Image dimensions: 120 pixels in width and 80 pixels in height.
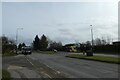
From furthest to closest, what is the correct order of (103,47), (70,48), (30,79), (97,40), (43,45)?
(43,45), (97,40), (70,48), (103,47), (30,79)

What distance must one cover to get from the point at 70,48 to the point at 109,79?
325 feet

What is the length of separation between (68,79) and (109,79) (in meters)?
2.37

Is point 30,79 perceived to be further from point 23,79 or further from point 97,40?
point 97,40

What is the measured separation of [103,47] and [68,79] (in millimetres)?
67408

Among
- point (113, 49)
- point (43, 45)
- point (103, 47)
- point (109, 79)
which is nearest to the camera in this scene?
point (109, 79)

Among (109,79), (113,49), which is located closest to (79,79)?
(109,79)

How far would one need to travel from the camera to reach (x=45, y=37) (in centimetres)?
17462

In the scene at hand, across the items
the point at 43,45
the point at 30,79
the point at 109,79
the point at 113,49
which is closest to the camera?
the point at 109,79

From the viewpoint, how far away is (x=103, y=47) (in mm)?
82812

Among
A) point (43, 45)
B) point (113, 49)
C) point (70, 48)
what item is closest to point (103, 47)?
point (113, 49)

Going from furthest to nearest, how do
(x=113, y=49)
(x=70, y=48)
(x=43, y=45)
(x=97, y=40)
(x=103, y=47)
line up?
1. (x=43, y=45)
2. (x=97, y=40)
3. (x=70, y=48)
4. (x=103, y=47)
5. (x=113, y=49)

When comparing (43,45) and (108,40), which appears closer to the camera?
(108,40)

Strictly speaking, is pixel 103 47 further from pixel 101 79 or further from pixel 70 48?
pixel 101 79

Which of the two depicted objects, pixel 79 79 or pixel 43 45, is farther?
pixel 43 45
